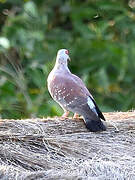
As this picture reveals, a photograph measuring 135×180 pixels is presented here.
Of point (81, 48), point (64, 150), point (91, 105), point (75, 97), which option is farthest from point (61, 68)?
point (81, 48)

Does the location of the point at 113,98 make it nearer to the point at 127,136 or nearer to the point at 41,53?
the point at 41,53

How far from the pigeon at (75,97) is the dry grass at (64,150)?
9 cm

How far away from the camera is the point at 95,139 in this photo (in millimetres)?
5207

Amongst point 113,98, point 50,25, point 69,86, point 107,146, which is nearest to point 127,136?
point 107,146

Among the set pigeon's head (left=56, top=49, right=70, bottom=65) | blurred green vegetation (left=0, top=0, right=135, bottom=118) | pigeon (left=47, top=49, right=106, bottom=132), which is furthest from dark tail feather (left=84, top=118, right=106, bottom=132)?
blurred green vegetation (left=0, top=0, right=135, bottom=118)

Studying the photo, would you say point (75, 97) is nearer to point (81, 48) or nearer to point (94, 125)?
point (94, 125)

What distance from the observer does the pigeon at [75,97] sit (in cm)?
525

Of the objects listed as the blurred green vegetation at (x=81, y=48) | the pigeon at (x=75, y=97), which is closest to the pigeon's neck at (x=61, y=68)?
the pigeon at (x=75, y=97)

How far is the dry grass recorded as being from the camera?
4.53 metres

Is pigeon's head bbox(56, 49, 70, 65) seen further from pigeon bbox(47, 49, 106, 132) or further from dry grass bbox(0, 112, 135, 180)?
dry grass bbox(0, 112, 135, 180)

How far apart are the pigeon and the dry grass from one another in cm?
9

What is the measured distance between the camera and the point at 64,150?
4992 mm

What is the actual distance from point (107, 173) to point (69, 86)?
1109 millimetres

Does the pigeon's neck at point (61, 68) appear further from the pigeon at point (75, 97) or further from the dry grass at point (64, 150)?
the dry grass at point (64, 150)
